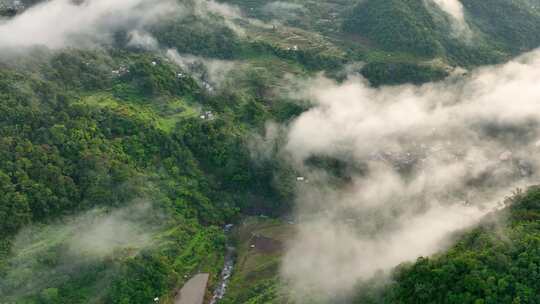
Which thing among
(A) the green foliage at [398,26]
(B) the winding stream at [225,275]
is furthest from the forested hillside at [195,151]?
(B) the winding stream at [225,275]

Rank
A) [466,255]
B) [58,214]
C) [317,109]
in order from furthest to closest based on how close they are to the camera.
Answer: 1. [317,109]
2. [58,214]
3. [466,255]

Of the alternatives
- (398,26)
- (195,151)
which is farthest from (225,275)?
(398,26)

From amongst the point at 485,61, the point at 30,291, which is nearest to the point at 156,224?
the point at 30,291

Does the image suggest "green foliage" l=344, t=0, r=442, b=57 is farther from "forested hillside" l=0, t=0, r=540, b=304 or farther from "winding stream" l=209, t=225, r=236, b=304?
"winding stream" l=209, t=225, r=236, b=304

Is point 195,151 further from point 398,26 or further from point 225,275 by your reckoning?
point 398,26

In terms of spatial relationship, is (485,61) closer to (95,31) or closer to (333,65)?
(333,65)

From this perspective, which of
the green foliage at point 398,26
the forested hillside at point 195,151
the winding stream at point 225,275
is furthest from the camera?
the green foliage at point 398,26

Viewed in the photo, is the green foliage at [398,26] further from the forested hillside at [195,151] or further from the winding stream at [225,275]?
the winding stream at [225,275]

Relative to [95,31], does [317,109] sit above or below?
below

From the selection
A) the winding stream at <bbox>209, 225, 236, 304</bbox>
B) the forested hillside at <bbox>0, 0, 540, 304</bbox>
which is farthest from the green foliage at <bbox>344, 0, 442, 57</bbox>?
the winding stream at <bbox>209, 225, 236, 304</bbox>
